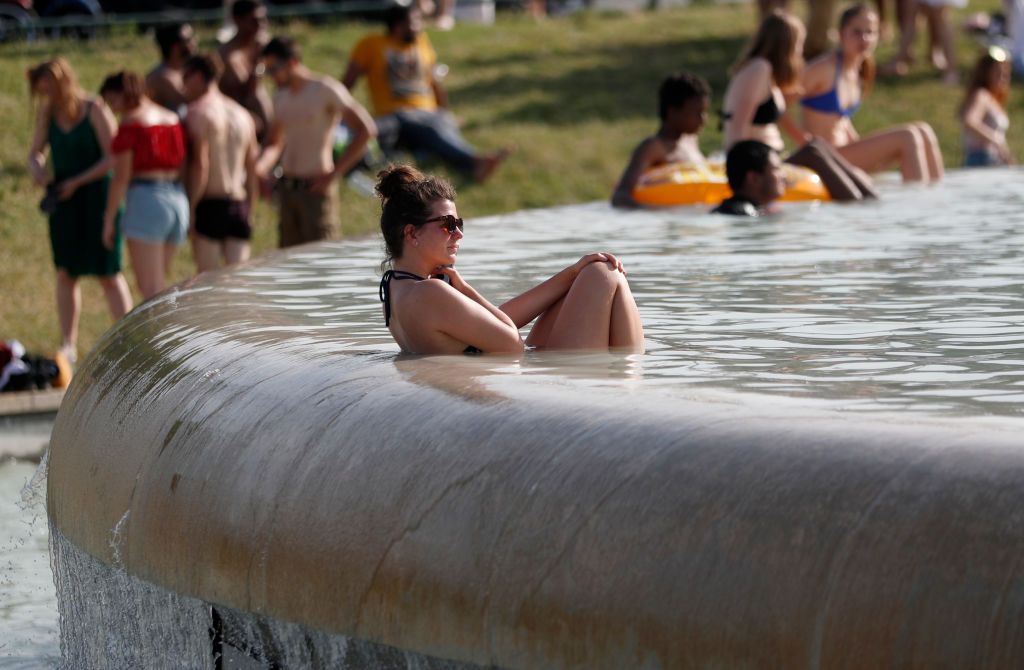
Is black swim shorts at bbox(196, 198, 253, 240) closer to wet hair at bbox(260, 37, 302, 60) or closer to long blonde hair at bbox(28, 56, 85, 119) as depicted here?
long blonde hair at bbox(28, 56, 85, 119)

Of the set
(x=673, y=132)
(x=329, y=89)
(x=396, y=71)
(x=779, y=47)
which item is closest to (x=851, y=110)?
(x=779, y=47)

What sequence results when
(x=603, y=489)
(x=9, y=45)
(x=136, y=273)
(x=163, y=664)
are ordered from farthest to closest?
(x=9, y=45) < (x=136, y=273) < (x=163, y=664) < (x=603, y=489)

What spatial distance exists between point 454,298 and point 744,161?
15.9ft

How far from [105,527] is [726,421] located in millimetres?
2046

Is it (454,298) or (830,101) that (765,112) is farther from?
(454,298)

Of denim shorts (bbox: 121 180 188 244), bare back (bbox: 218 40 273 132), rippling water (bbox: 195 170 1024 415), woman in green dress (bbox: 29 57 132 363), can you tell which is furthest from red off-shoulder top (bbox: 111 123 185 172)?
bare back (bbox: 218 40 273 132)

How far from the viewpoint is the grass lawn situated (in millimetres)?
13820

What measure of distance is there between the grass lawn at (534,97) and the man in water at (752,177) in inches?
172

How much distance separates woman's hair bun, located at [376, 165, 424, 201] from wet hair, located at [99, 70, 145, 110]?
5070 mm

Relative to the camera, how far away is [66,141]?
1005 cm

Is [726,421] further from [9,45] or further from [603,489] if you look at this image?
[9,45]

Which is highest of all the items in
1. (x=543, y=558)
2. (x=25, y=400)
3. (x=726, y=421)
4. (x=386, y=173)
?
(x=386, y=173)

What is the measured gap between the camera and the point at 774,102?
1038 centimetres

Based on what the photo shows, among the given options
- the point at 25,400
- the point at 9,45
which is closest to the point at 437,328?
the point at 25,400
